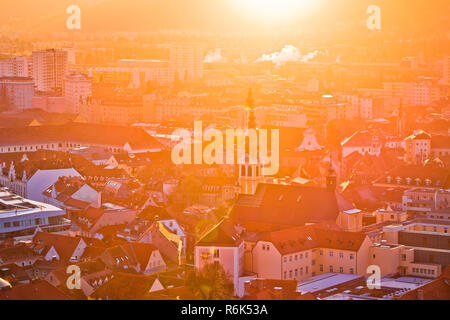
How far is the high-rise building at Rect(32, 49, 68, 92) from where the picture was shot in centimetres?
3869

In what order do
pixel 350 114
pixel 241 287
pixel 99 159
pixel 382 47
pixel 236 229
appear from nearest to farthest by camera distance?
1. pixel 241 287
2. pixel 236 229
3. pixel 99 159
4. pixel 350 114
5. pixel 382 47

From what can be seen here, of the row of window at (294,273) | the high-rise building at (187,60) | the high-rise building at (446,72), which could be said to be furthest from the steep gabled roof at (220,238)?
the high-rise building at (187,60)

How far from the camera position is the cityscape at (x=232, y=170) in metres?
10.3

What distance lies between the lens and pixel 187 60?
1807 inches

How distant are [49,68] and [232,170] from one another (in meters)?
22.4

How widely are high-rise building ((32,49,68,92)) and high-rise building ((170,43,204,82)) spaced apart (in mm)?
7030

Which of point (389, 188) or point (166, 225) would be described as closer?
point (166, 225)

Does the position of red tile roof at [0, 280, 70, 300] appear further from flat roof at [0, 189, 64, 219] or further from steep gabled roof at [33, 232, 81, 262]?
flat roof at [0, 189, 64, 219]

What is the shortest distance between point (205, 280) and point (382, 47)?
138ft

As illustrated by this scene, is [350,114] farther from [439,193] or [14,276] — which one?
[14,276]

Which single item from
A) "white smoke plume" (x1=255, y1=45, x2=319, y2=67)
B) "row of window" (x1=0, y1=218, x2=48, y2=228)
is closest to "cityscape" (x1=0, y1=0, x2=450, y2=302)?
"row of window" (x1=0, y1=218, x2=48, y2=228)

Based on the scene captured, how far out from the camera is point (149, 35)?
202 feet

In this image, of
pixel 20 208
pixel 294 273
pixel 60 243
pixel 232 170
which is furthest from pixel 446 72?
pixel 60 243

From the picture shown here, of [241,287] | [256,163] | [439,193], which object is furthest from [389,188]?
[241,287]
